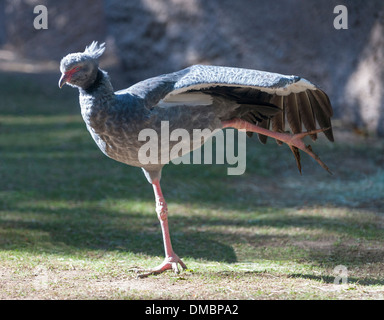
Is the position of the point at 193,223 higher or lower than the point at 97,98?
lower

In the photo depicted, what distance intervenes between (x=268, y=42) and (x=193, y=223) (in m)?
4.67

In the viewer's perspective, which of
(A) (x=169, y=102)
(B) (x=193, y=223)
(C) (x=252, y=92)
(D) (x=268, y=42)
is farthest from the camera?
(D) (x=268, y=42)

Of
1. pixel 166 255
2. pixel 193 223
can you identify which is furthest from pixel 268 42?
pixel 166 255

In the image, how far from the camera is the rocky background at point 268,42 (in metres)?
8.25

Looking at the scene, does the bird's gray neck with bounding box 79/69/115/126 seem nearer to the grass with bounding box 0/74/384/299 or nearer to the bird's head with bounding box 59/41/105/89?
the bird's head with bounding box 59/41/105/89

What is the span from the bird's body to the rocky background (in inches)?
163

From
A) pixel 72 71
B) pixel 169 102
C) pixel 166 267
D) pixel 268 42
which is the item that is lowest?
pixel 166 267

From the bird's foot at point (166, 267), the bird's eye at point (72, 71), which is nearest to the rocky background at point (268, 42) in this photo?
the bird's foot at point (166, 267)

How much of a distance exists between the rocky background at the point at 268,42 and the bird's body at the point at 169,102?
414cm

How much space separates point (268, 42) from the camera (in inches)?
375

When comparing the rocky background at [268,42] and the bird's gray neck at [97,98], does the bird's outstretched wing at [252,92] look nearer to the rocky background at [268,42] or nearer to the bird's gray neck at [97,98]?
the bird's gray neck at [97,98]

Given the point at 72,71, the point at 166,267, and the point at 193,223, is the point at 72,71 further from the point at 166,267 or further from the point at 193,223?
the point at 193,223

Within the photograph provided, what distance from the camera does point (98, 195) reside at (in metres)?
6.50

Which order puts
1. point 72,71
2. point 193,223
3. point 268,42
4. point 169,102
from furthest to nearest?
point 268,42
point 193,223
point 169,102
point 72,71
